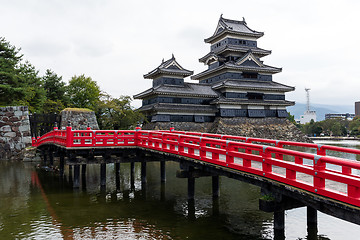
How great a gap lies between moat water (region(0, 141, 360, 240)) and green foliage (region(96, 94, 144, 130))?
1932 cm

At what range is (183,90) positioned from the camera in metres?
42.2

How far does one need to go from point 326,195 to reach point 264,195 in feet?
7.55

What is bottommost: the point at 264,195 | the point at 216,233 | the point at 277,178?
the point at 216,233

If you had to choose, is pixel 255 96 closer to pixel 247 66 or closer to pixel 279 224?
pixel 247 66

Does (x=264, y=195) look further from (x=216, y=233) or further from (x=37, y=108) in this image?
(x=37, y=108)

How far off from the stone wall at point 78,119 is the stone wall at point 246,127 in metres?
8.77

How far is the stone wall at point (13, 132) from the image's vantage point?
3094 cm

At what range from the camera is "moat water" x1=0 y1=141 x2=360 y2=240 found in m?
10.1

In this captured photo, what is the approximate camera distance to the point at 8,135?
102 feet

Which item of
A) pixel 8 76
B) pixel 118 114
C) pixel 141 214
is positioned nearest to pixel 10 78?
pixel 8 76

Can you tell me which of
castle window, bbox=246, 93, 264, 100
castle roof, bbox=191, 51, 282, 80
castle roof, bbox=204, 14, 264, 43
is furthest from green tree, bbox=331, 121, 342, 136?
castle window, bbox=246, 93, 264, 100

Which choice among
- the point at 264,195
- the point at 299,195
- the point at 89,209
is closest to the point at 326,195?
the point at 299,195

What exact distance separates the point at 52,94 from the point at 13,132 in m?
17.0

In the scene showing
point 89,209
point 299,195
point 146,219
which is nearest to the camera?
point 299,195
